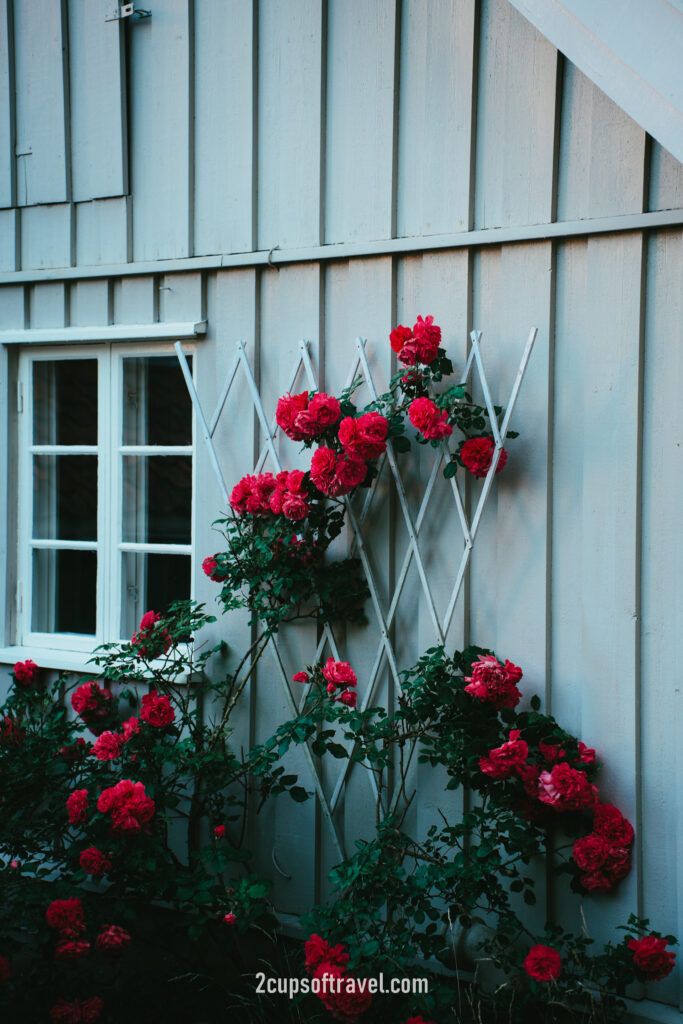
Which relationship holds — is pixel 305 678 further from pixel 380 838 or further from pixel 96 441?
pixel 96 441

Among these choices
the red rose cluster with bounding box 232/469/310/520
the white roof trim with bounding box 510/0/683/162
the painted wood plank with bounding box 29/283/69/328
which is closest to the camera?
the white roof trim with bounding box 510/0/683/162

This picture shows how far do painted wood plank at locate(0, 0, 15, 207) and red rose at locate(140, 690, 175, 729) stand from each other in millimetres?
2361

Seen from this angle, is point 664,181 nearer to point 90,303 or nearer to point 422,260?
point 422,260

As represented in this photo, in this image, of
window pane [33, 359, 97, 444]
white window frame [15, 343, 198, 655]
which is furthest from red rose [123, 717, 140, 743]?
window pane [33, 359, 97, 444]

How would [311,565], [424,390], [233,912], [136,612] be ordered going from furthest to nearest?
[136,612] → [311,565] → [424,390] → [233,912]

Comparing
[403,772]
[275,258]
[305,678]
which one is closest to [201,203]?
[275,258]

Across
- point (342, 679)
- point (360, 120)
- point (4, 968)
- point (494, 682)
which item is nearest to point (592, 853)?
point (494, 682)

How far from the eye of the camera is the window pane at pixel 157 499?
13.4 feet

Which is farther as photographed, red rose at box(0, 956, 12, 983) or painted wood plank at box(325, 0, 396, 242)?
painted wood plank at box(325, 0, 396, 242)

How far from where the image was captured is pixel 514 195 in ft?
10.7

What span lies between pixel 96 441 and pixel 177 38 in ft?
5.60

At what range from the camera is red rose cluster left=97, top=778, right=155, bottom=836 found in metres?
3.10

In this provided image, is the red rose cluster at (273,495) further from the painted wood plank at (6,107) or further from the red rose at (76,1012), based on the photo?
the painted wood plank at (6,107)

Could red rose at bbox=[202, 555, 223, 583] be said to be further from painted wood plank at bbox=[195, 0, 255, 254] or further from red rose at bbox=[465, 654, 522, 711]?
painted wood plank at bbox=[195, 0, 255, 254]
